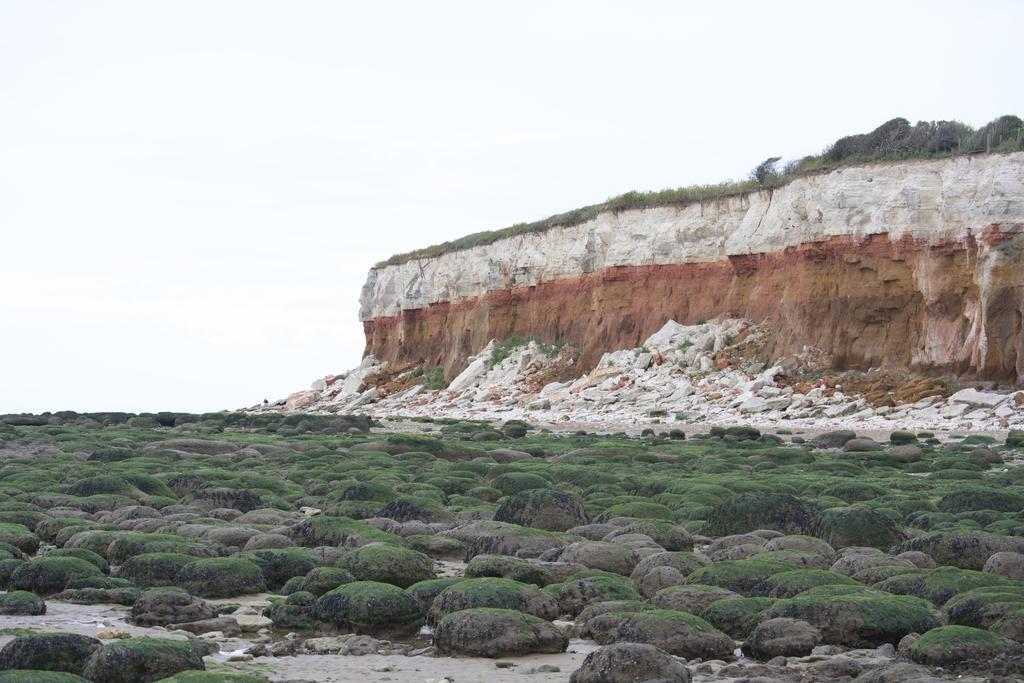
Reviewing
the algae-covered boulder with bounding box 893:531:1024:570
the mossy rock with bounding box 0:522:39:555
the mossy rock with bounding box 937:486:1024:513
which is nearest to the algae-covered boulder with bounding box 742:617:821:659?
the algae-covered boulder with bounding box 893:531:1024:570

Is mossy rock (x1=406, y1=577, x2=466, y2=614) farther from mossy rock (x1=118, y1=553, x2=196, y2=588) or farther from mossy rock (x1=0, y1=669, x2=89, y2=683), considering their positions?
mossy rock (x1=0, y1=669, x2=89, y2=683)

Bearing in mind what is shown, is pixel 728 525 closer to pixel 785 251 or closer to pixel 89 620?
pixel 89 620

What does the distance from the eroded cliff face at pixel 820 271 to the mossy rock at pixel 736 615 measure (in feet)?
117

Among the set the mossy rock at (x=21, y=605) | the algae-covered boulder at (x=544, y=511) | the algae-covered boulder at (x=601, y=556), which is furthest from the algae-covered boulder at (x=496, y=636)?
the algae-covered boulder at (x=544, y=511)

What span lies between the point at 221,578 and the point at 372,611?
8.57 ft

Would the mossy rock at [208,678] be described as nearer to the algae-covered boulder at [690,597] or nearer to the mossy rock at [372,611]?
the mossy rock at [372,611]

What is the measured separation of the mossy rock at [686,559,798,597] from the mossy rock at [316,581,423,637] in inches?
140

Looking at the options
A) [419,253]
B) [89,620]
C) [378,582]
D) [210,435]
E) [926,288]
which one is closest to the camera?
[89,620]

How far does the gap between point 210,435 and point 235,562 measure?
102 feet

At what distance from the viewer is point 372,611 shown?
12602 mm

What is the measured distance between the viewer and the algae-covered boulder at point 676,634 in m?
11.1

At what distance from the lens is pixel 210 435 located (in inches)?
1741

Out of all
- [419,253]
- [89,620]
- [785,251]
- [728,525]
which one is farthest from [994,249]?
[419,253]

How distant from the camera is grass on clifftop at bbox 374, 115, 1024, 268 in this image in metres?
50.5
